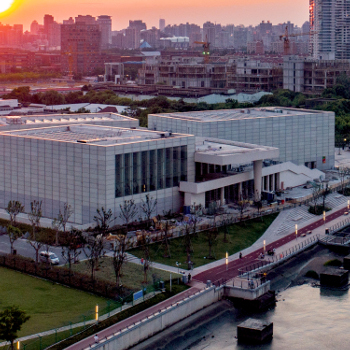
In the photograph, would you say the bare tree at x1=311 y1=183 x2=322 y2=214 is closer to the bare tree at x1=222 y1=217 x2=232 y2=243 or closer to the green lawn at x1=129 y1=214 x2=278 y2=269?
the green lawn at x1=129 y1=214 x2=278 y2=269

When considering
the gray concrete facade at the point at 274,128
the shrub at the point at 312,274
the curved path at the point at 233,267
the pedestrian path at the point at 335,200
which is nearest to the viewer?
the curved path at the point at 233,267

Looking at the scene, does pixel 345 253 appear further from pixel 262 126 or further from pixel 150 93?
pixel 150 93

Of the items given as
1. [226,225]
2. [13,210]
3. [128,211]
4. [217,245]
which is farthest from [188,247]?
[13,210]

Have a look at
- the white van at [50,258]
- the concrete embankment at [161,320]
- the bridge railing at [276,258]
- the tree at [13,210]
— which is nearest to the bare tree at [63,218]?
the white van at [50,258]

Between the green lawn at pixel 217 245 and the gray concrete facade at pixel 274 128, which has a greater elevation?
the gray concrete facade at pixel 274 128

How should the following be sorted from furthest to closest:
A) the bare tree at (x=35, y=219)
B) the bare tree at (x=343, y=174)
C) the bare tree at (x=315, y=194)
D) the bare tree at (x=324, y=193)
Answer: the bare tree at (x=343, y=174)
the bare tree at (x=324, y=193)
the bare tree at (x=315, y=194)
the bare tree at (x=35, y=219)

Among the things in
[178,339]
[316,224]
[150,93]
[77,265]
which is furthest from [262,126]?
[150,93]

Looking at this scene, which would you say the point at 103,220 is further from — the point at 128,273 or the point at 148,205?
the point at 128,273

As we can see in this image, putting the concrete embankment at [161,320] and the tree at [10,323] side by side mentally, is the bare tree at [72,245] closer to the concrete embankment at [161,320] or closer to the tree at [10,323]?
the concrete embankment at [161,320]
